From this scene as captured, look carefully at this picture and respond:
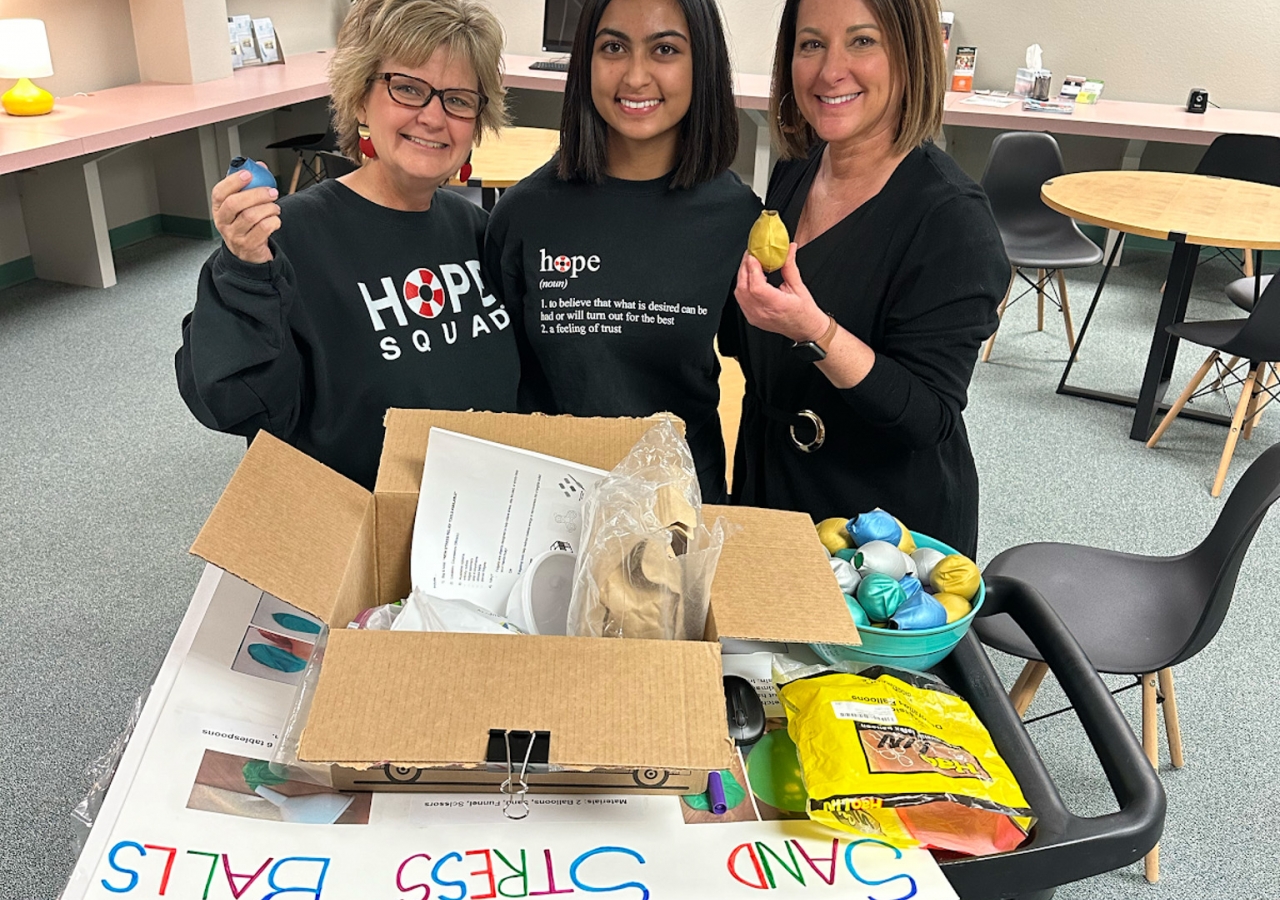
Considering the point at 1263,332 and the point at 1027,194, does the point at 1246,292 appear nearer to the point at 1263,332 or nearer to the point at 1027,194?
the point at 1263,332

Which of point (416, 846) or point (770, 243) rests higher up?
point (770, 243)

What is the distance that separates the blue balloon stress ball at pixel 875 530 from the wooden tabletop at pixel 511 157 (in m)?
2.70

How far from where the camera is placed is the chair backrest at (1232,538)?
64.4 inches

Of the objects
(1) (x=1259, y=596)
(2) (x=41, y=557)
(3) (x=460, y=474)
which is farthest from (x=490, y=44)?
(1) (x=1259, y=596)

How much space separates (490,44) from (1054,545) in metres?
1.48

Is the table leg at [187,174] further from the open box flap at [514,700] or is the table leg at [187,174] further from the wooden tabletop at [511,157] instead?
the open box flap at [514,700]

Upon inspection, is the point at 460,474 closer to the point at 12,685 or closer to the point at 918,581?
the point at 918,581

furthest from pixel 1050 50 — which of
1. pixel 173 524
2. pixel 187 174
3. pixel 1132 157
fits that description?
pixel 173 524

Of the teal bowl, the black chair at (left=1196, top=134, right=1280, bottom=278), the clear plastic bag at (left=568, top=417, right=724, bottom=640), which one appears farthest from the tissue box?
the clear plastic bag at (left=568, top=417, right=724, bottom=640)

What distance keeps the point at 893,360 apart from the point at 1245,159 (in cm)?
423

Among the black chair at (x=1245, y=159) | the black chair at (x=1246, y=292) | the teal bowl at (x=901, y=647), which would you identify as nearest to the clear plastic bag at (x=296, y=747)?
the teal bowl at (x=901, y=647)

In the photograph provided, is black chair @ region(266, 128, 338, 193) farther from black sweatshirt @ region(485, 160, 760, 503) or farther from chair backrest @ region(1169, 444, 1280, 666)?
chair backrest @ region(1169, 444, 1280, 666)

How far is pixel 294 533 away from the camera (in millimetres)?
957

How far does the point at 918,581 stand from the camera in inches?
41.0
